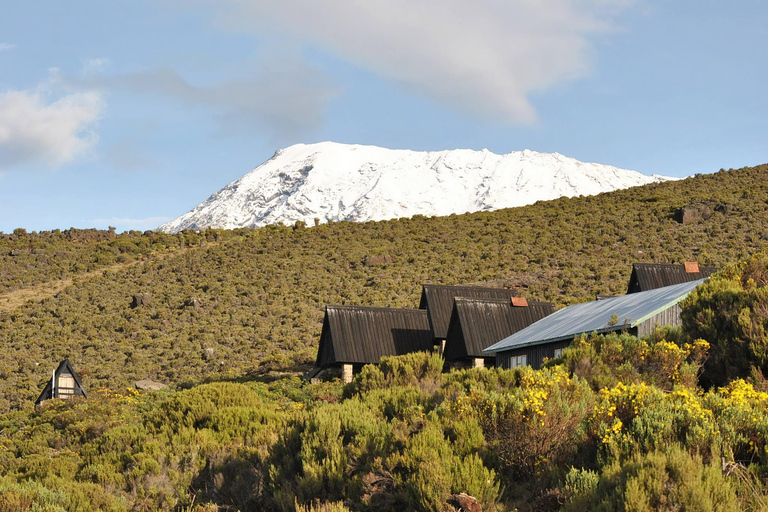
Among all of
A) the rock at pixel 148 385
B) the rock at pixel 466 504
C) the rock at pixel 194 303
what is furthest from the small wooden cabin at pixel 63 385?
the rock at pixel 466 504

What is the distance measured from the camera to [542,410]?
12.3 metres

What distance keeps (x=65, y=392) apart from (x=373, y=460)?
23919mm

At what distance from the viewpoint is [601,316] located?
22.7m

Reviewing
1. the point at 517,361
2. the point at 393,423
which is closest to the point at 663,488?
the point at 393,423

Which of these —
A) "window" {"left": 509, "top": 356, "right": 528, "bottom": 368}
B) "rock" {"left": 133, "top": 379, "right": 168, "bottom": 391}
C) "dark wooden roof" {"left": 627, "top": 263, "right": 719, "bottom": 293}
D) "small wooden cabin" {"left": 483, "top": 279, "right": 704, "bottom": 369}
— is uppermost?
"dark wooden roof" {"left": 627, "top": 263, "right": 719, "bottom": 293}

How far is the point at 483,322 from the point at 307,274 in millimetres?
32411

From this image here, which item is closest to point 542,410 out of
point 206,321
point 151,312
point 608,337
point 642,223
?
point 608,337

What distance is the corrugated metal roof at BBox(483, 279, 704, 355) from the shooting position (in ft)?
68.0

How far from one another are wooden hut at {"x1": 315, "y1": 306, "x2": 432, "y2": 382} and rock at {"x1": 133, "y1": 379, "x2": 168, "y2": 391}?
876 centimetres

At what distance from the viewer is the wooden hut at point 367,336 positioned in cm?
3123

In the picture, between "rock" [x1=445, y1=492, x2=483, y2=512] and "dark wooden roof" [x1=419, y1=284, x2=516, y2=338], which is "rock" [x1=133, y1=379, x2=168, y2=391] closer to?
"dark wooden roof" [x1=419, y1=284, x2=516, y2=338]

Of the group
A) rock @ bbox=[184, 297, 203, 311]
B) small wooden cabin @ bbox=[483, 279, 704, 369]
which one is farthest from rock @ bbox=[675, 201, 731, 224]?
rock @ bbox=[184, 297, 203, 311]

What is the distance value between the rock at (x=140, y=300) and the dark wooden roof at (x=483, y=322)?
103 ft

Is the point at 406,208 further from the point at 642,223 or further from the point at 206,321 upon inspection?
the point at 206,321
